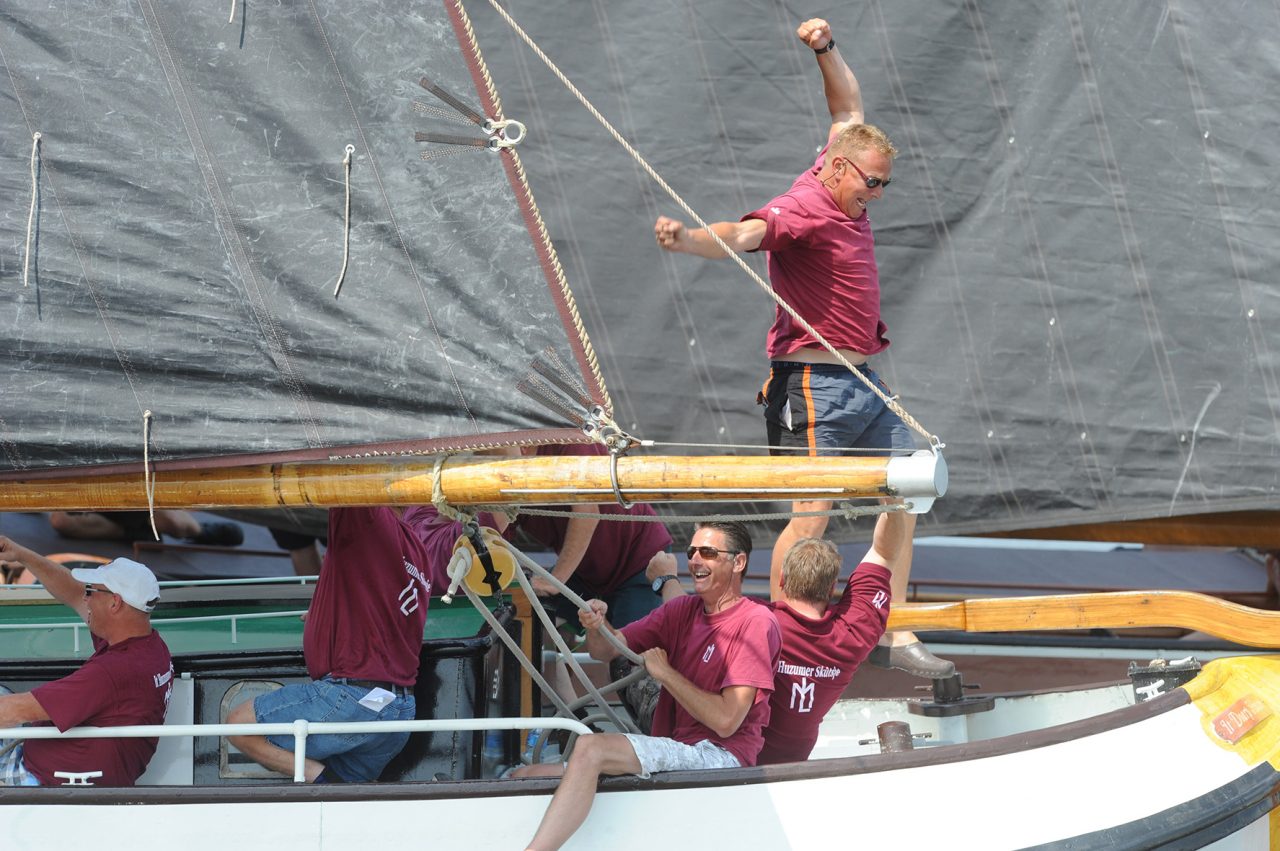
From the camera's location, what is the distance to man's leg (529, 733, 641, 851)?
369 cm

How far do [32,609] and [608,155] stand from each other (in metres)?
2.53

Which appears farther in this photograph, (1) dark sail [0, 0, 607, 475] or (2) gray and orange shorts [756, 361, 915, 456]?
(2) gray and orange shorts [756, 361, 915, 456]

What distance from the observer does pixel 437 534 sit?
5129mm

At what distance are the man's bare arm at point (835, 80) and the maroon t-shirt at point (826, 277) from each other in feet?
1.33

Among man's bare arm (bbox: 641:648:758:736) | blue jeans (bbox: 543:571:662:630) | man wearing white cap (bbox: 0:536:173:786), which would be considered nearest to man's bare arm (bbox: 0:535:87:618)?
man wearing white cap (bbox: 0:536:173:786)

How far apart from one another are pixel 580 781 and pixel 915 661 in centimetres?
200

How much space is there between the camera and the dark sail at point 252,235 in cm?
377

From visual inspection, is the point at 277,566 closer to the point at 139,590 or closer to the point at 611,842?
the point at 139,590

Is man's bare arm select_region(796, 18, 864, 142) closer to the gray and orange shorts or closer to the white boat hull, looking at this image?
the gray and orange shorts

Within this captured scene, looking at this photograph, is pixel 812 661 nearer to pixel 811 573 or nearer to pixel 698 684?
pixel 811 573

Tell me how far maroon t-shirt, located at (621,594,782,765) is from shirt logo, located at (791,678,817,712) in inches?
5.3

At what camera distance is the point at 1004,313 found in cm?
611

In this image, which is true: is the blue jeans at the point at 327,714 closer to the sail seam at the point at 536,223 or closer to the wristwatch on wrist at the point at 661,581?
the sail seam at the point at 536,223

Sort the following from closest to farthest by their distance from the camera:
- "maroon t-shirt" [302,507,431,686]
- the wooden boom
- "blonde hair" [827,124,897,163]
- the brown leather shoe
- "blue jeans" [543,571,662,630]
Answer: "maroon t-shirt" [302,507,431,686] < "blonde hair" [827,124,897,163] < the wooden boom < "blue jeans" [543,571,662,630] < the brown leather shoe
